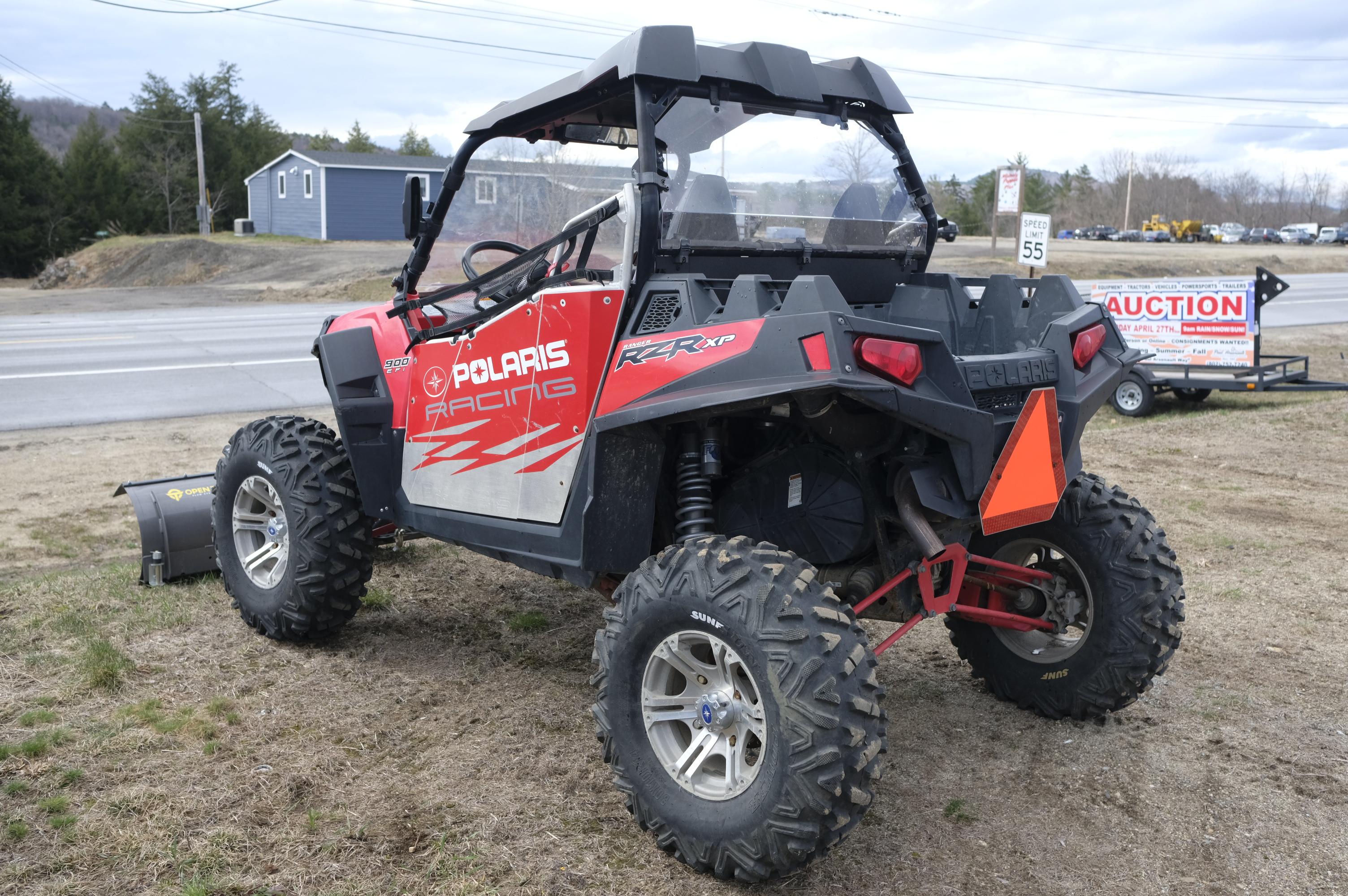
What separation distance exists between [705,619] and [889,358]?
0.89 metres

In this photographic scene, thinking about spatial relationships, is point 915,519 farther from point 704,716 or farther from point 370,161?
point 370,161

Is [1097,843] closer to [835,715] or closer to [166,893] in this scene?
[835,715]

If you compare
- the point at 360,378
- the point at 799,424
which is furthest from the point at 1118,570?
the point at 360,378

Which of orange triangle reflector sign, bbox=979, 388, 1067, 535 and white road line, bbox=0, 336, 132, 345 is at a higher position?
orange triangle reflector sign, bbox=979, 388, 1067, 535

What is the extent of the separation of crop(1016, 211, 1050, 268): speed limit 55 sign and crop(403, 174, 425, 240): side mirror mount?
10590 mm

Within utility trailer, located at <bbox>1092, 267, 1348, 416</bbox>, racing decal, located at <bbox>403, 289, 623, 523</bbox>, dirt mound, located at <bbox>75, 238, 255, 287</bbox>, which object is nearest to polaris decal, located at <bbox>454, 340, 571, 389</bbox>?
racing decal, located at <bbox>403, 289, 623, 523</bbox>

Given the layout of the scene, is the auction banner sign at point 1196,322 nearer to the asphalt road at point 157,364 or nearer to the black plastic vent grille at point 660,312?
the asphalt road at point 157,364

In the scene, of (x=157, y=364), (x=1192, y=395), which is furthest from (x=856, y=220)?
(x=157, y=364)

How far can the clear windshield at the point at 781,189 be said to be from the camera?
3805mm

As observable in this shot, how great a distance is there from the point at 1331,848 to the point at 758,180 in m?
2.83

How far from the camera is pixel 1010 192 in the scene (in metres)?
17.9

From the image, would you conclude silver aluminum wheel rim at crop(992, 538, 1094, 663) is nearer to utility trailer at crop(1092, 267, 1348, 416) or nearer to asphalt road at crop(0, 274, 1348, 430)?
utility trailer at crop(1092, 267, 1348, 416)

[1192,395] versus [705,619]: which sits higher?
[705,619]

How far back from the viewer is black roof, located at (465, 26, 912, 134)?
362 centimetres
